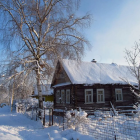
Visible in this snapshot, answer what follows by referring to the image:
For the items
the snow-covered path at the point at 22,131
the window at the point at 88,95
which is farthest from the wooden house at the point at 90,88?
the snow-covered path at the point at 22,131

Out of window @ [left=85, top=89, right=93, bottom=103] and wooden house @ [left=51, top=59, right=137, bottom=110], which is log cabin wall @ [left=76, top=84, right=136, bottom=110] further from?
window @ [left=85, top=89, right=93, bottom=103]

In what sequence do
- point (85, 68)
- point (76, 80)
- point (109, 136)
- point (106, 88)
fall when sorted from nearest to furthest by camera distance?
point (109, 136) → point (76, 80) → point (106, 88) → point (85, 68)

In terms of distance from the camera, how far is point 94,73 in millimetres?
15773

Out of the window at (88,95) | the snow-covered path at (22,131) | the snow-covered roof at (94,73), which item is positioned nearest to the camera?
the snow-covered path at (22,131)

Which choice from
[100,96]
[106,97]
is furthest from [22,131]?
[106,97]

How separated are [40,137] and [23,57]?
20.5 feet

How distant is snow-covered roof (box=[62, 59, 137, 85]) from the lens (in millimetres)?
13856

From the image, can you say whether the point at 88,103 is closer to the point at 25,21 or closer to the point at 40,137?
the point at 40,137

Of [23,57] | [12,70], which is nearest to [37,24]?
[23,57]

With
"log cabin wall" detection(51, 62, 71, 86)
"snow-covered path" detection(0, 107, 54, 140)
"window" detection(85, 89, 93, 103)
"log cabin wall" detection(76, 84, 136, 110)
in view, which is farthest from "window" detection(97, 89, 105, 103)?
"snow-covered path" detection(0, 107, 54, 140)

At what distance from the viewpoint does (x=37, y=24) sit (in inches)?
461

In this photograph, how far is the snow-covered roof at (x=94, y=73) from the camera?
1386 centimetres

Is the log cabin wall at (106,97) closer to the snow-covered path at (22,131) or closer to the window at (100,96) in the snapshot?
the window at (100,96)

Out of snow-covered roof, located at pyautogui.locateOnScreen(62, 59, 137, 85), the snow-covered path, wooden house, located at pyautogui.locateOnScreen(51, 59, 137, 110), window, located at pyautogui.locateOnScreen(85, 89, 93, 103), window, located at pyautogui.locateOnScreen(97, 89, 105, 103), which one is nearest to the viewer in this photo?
the snow-covered path
